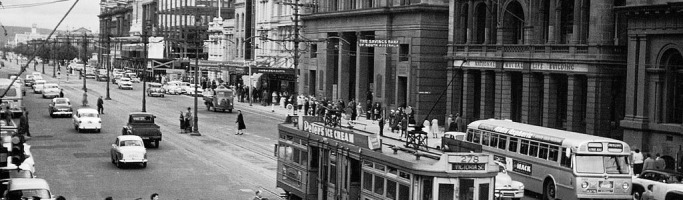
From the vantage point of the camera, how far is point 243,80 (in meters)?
101

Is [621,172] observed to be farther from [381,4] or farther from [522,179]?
[381,4]

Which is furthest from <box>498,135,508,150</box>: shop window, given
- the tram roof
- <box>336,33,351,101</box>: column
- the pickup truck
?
<box>336,33,351,101</box>: column

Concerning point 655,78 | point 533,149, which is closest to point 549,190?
point 533,149

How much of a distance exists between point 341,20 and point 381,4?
683cm

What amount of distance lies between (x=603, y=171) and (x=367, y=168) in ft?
31.5

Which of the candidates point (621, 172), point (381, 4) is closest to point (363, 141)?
point (621, 172)

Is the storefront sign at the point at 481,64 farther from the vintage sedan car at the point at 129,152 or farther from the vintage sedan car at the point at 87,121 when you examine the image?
the vintage sedan car at the point at 129,152

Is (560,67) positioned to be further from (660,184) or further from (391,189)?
(391,189)

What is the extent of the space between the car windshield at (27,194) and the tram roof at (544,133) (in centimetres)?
Answer: 1488

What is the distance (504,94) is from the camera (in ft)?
172

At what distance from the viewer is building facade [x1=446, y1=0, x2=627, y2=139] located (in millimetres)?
45031

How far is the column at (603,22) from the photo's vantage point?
147 ft

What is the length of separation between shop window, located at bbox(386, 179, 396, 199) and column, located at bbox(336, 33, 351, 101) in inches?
2058

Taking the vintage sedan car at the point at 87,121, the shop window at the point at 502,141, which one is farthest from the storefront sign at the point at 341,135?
the vintage sedan car at the point at 87,121
